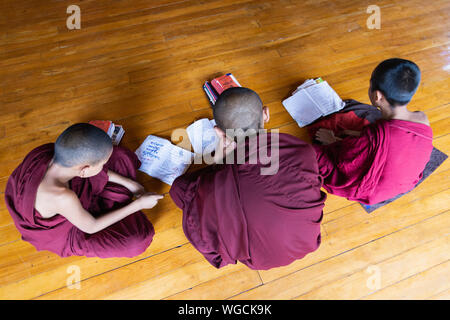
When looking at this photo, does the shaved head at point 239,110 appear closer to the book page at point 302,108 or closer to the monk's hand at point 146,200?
the monk's hand at point 146,200

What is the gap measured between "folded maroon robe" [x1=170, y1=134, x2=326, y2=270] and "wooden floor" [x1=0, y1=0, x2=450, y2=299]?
1.63 ft

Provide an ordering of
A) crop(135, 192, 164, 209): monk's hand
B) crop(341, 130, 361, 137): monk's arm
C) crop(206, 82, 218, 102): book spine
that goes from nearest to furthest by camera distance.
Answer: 1. crop(135, 192, 164, 209): monk's hand
2. crop(341, 130, 361, 137): monk's arm
3. crop(206, 82, 218, 102): book spine

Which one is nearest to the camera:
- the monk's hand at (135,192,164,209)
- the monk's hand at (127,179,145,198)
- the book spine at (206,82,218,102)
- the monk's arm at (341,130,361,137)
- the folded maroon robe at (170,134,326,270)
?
the folded maroon robe at (170,134,326,270)

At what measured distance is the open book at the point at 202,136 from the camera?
2.03 meters

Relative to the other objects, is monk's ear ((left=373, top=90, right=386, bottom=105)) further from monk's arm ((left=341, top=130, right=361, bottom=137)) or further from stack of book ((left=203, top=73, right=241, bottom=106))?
stack of book ((left=203, top=73, right=241, bottom=106))

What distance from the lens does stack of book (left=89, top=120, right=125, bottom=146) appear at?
200cm

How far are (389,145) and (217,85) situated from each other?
4.24ft

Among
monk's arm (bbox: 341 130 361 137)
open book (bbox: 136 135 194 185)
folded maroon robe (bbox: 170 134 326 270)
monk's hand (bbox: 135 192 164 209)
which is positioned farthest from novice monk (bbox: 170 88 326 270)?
monk's arm (bbox: 341 130 361 137)

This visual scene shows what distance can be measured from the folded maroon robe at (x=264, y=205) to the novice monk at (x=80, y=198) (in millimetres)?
470

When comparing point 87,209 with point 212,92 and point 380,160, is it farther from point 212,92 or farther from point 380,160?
point 380,160

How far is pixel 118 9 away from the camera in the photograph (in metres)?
2.77

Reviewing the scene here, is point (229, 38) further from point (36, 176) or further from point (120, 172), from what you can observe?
point (36, 176)

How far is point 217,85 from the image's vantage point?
2215 mm

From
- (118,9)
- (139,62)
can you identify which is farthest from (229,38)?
(118,9)
